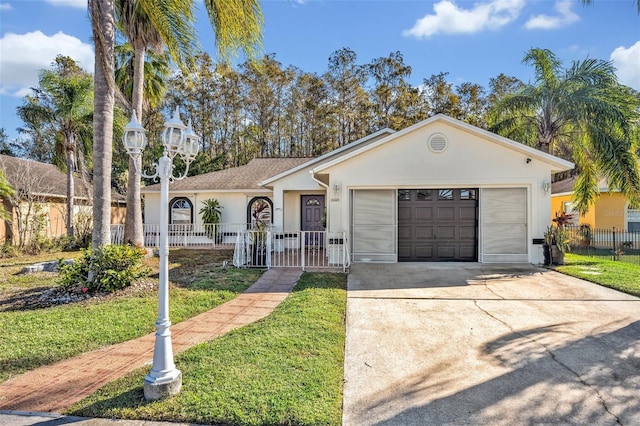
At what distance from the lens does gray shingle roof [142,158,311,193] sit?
16.8 metres

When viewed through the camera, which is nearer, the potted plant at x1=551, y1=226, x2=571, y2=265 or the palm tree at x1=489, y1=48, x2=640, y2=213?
the potted plant at x1=551, y1=226, x2=571, y2=265

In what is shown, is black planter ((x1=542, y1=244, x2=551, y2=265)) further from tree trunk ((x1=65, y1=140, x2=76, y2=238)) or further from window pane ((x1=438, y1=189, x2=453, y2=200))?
tree trunk ((x1=65, y1=140, x2=76, y2=238))

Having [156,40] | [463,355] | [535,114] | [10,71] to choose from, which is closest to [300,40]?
[156,40]

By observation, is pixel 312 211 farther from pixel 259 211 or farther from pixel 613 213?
pixel 613 213

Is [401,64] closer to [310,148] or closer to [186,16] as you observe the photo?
[310,148]

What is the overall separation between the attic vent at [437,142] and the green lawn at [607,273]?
4.81 metres

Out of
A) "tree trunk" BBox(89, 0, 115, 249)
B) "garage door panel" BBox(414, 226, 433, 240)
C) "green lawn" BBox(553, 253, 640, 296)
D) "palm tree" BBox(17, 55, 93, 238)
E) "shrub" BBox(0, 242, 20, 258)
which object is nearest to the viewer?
"tree trunk" BBox(89, 0, 115, 249)

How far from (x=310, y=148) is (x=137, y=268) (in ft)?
87.3

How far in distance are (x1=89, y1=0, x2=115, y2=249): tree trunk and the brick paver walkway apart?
11.7ft

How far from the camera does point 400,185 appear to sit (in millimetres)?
10938

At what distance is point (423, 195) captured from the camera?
11203 mm

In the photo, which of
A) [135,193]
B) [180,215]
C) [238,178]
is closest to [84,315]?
[135,193]

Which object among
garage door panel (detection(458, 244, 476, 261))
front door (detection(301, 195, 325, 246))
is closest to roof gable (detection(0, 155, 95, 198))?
front door (detection(301, 195, 325, 246))

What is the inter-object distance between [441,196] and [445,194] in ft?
0.47
